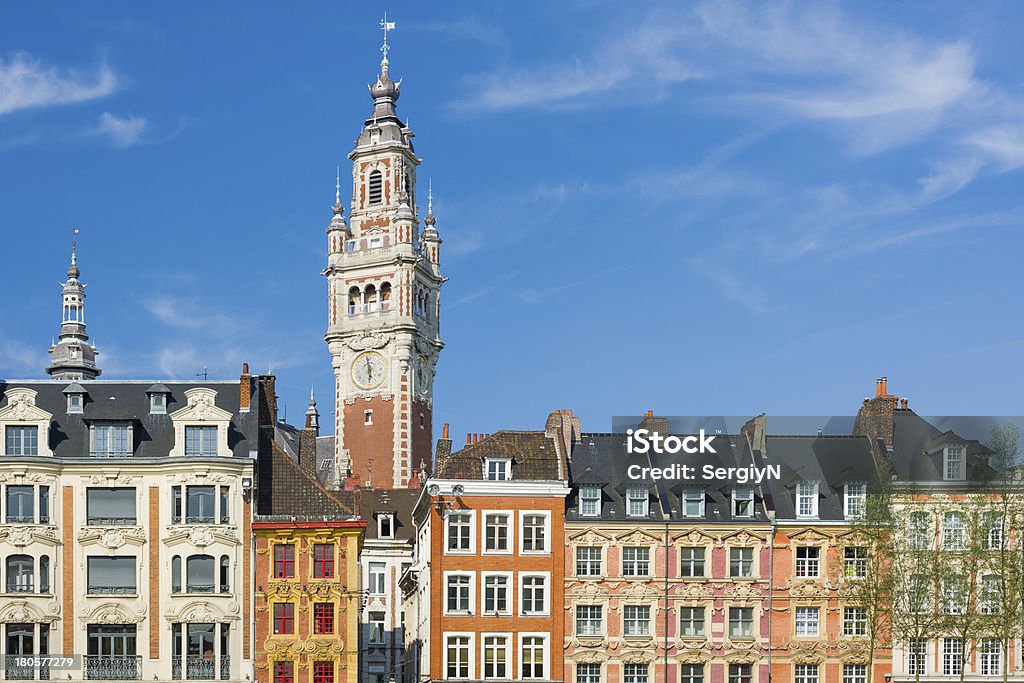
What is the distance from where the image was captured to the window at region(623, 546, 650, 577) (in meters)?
78.2

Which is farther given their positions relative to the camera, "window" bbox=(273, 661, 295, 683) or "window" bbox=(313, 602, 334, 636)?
"window" bbox=(313, 602, 334, 636)

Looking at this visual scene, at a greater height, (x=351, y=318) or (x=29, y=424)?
(x=351, y=318)

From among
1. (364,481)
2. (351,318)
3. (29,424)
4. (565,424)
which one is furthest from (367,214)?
(29,424)

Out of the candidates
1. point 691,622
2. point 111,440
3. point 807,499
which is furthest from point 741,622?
point 111,440

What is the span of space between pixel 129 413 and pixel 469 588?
1781cm

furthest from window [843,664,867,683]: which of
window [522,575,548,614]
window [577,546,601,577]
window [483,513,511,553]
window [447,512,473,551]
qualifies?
window [447,512,473,551]

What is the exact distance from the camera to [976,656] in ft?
259

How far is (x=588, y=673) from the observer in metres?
77.5

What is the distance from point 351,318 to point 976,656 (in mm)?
68053

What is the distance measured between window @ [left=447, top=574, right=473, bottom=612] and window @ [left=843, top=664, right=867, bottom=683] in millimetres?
18006

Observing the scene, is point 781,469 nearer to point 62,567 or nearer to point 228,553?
point 228,553

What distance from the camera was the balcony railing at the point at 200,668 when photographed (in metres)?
73.5

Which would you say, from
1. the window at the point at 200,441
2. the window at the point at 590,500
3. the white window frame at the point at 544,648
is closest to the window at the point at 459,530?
the white window frame at the point at 544,648

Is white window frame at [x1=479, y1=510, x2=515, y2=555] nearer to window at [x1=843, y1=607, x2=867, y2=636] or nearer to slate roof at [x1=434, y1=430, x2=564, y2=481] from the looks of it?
slate roof at [x1=434, y1=430, x2=564, y2=481]
